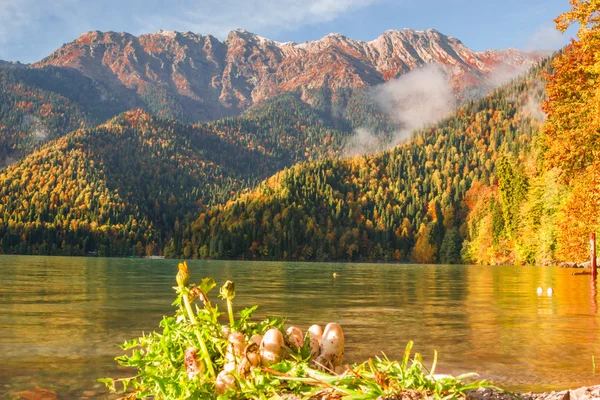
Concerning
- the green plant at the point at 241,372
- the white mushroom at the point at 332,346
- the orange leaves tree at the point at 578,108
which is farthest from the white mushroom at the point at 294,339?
the orange leaves tree at the point at 578,108

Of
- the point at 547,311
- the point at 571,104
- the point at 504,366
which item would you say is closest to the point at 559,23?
the point at 571,104

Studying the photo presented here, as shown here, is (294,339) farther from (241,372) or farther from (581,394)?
(581,394)

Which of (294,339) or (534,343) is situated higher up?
(294,339)

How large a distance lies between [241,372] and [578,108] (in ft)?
92.4

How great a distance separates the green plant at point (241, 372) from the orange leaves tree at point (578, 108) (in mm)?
22132

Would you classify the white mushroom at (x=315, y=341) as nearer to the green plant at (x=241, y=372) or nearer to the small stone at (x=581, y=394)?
the green plant at (x=241, y=372)

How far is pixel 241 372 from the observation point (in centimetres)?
337

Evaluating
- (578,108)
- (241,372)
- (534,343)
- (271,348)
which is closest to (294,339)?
(271,348)

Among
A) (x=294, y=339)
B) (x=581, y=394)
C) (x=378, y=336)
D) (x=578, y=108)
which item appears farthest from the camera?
(x=578, y=108)

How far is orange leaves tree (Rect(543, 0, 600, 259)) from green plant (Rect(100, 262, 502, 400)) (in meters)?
22.1

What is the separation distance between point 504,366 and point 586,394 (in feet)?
15.2

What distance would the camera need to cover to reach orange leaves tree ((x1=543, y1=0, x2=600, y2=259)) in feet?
82.2

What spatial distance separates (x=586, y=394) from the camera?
11.4 ft

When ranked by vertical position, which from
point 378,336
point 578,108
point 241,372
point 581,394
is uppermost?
point 578,108
